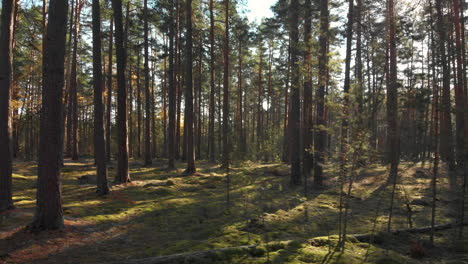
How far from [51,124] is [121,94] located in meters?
6.85

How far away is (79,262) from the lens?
633cm

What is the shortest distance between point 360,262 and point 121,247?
17.7ft

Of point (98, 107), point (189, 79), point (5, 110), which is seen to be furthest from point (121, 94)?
point (5, 110)

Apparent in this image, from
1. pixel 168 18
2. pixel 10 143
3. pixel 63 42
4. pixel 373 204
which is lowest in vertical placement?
pixel 373 204

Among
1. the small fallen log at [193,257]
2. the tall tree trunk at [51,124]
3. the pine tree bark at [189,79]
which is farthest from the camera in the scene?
the pine tree bark at [189,79]

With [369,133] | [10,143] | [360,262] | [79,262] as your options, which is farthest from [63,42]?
[360,262]

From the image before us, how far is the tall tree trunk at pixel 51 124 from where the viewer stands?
7633 mm

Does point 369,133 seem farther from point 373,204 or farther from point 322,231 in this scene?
point 373,204

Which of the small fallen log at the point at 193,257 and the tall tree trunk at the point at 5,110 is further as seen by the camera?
the tall tree trunk at the point at 5,110

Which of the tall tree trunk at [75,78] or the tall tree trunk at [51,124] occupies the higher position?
the tall tree trunk at [75,78]

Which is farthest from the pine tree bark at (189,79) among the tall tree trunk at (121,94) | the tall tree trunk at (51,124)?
the tall tree trunk at (51,124)

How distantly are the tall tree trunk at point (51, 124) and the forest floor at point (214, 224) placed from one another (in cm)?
56

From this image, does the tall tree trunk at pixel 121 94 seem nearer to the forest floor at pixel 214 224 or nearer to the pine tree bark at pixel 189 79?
the forest floor at pixel 214 224

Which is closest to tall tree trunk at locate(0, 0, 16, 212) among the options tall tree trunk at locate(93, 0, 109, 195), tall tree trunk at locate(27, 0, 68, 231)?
tall tree trunk at locate(27, 0, 68, 231)
